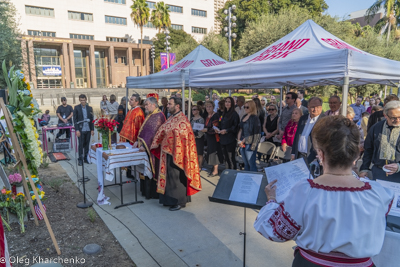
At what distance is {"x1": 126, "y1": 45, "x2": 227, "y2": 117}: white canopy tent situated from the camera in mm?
6204

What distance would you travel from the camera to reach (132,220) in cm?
452

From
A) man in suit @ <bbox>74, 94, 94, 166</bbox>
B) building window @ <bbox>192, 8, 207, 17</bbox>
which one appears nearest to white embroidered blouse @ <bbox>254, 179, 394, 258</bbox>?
man in suit @ <bbox>74, 94, 94, 166</bbox>

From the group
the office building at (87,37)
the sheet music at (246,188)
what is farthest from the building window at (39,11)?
the sheet music at (246,188)

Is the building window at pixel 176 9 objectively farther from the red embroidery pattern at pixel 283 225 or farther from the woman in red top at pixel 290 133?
the red embroidery pattern at pixel 283 225

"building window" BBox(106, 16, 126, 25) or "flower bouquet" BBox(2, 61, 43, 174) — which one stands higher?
"building window" BBox(106, 16, 126, 25)

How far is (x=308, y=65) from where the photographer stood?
3.91 meters

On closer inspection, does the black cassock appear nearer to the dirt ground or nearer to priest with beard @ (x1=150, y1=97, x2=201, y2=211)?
priest with beard @ (x1=150, y1=97, x2=201, y2=211)

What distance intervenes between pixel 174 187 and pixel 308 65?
2833mm

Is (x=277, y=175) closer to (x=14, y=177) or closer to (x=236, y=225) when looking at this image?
(x=236, y=225)

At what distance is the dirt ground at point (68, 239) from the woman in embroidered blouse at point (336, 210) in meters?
2.56

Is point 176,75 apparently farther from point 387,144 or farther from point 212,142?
point 387,144

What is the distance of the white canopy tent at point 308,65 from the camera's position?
3.61 metres

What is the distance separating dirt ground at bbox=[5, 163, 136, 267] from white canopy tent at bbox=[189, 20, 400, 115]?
10.6 ft

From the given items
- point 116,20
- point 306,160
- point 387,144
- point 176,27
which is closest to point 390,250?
point 387,144
